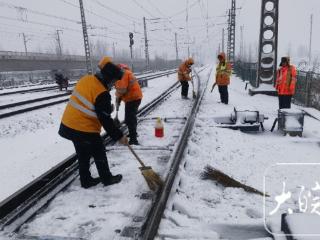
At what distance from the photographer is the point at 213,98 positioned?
48.0 feet

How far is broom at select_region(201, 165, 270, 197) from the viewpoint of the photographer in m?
4.97

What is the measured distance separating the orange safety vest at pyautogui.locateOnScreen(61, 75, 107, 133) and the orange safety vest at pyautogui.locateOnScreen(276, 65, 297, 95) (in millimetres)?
6694

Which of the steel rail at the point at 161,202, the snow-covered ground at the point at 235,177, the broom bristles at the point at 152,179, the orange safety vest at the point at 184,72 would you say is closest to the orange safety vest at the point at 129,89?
the steel rail at the point at 161,202

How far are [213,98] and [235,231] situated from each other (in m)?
11.2

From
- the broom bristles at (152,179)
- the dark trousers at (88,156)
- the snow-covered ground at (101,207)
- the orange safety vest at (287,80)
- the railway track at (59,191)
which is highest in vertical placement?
the orange safety vest at (287,80)

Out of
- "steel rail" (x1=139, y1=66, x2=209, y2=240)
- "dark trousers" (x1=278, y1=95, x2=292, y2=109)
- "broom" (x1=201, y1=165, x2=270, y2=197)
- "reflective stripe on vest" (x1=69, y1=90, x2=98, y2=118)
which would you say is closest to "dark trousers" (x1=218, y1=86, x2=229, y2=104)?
"dark trousers" (x1=278, y1=95, x2=292, y2=109)

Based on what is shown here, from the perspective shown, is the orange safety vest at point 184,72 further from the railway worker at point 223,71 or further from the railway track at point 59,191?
the railway track at point 59,191

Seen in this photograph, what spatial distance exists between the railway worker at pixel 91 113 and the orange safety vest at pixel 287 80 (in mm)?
6404

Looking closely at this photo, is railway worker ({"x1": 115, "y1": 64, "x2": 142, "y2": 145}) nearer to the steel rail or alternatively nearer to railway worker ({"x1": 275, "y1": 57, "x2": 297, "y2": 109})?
the steel rail

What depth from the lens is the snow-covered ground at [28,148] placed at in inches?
233

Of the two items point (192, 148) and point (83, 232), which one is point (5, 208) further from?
point (192, 148)

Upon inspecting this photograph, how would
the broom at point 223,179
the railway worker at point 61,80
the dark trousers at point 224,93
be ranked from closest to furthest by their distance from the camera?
the broom at point 223,179 → the dark trousers at point 224,93 → the railway worker at point 61,80

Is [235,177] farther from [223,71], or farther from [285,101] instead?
[223,71]

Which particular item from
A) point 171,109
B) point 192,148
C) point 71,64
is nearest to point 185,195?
point 192,148
